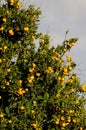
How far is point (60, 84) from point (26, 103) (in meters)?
1.11

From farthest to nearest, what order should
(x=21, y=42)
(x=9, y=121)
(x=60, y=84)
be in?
(x=21, y=42) → (x=60, y=84) → (x=9, y=121)

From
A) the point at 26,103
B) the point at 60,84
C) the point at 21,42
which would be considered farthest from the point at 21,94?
the point at 21,42

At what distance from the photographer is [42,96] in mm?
9406

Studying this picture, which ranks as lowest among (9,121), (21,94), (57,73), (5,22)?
(9,121)

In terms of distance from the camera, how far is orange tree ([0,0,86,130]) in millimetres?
9141

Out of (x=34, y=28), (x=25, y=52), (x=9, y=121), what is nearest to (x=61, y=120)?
(x=9, y=121)

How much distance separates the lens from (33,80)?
9.44 m

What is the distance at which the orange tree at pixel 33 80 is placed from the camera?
914 cm

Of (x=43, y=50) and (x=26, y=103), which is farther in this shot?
(x=43, y=50)

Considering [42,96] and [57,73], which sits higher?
[57,73]

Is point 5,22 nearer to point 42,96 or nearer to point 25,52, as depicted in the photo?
point 25,52

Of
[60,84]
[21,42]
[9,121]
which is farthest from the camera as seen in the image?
[21,42]

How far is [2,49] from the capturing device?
31.0 feet

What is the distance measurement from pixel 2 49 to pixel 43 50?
1.17 meters
